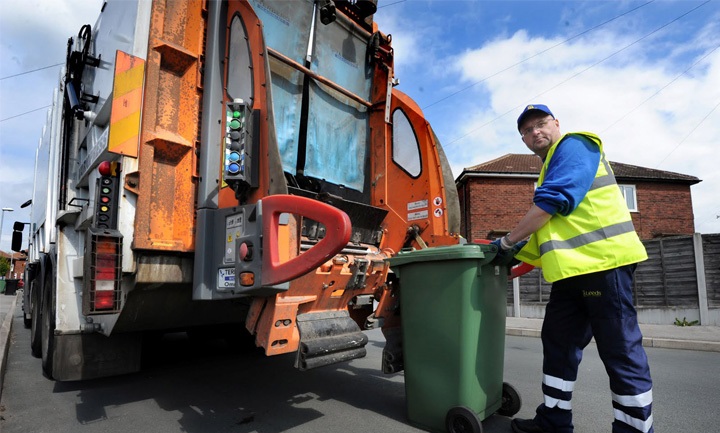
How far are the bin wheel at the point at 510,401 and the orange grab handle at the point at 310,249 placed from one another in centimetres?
173

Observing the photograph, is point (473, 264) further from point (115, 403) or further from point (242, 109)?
point (115, 403)

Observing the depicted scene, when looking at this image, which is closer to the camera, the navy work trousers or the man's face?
the navy work trousers

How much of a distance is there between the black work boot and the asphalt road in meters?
0.13

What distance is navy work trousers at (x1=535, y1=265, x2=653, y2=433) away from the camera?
218 cm

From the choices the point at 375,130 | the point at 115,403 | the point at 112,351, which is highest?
the point at 375,130

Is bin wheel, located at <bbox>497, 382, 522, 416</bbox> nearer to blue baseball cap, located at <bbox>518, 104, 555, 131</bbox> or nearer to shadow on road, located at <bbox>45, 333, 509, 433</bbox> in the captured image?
shadow on road, located at <bbox>45, 333, 509, 433</bbox>

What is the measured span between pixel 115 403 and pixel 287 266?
2.31m

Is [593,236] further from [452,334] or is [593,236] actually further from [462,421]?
[462,421]

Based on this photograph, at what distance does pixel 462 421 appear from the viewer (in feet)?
8.19

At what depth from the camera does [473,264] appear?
2.59 m

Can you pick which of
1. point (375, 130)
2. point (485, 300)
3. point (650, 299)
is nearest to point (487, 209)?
point (650, 299)

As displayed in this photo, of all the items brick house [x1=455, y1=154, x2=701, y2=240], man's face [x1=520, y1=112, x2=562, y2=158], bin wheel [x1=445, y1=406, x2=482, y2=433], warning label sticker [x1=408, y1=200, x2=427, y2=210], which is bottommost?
bin wheel [x1=445, y1=406, x2=482, y2=433]

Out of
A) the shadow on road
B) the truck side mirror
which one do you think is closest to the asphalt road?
the shadow on road

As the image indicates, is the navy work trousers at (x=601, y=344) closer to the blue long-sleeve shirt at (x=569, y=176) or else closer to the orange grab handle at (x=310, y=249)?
the blue long-sleeve shirt at (x=569, y=176)
